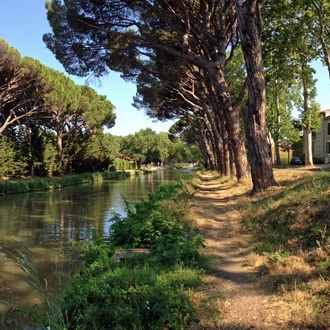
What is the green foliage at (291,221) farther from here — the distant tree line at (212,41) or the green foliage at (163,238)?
the distant tree line at (212,41)

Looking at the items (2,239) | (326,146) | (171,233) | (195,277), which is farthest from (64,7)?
(326,146)

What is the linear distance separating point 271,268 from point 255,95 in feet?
22.7

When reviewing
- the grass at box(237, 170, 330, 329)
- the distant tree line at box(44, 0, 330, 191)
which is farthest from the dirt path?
the distant tree line at box(44, 0, 330, 191)

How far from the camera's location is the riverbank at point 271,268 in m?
3.36

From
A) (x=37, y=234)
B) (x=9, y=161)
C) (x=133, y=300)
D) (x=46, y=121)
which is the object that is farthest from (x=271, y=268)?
(x=46, y=121)

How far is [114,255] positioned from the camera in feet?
19.6

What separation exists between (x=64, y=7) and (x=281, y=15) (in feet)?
31.3

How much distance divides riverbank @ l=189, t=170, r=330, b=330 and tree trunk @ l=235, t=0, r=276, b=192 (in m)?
2.54

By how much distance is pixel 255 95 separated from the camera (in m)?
10.5

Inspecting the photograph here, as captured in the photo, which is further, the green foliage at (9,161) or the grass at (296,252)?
the green foliage at (9,161)

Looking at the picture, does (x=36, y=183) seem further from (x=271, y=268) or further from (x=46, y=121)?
(x=271, y=268)

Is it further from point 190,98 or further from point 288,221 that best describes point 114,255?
point 190,98

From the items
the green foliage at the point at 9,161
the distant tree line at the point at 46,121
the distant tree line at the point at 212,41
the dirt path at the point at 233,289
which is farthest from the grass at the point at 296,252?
the green foliage at the point at 9,161

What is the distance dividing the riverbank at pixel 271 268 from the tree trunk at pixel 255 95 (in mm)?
2543
